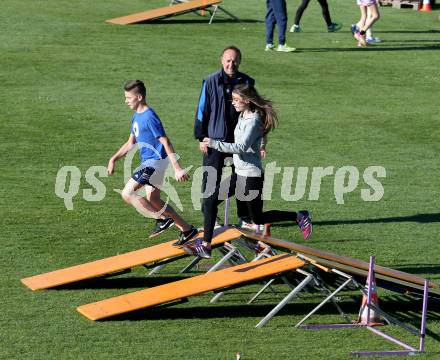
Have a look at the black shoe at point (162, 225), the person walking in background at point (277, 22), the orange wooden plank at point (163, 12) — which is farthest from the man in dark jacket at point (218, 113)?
the orange wooden plank at point (163, 12)

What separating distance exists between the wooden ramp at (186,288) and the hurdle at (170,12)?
18.4 m

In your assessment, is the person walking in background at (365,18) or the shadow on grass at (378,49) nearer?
the person walking in background at (365,18)

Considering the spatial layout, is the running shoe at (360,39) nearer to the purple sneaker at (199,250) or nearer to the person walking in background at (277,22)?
the person walking in background at (277,22)

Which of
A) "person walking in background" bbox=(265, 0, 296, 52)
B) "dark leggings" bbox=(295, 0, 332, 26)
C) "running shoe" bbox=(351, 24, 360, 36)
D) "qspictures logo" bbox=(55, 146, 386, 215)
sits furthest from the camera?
"dark leggings" bbox=(295, 0, 332, 26)

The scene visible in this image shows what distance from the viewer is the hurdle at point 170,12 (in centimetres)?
2769

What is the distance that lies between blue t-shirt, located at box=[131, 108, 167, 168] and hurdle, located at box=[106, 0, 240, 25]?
16408 millimetres

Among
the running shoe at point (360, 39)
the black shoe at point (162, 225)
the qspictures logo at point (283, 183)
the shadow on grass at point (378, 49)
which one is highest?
the running shoe at point (360, 39)

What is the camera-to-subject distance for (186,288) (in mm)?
9742

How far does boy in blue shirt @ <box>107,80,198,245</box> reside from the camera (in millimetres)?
11344

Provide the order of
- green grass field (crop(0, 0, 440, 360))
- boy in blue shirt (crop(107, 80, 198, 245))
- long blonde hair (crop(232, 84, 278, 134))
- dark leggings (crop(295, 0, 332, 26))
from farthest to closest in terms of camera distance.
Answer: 1. dark leggings (crop(295, 0, 332, 26))
2. boy in blue shirt (crop(107, 80, 198, 245))
3. long blonde hair (crop(232, 84, 278, 134))
4. green grass field (crop(0, 0, 440, 360))

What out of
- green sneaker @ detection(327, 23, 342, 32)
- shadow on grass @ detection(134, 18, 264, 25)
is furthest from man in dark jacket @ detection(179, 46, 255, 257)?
shadow on grass @ detection(134, 18, 264, 25)

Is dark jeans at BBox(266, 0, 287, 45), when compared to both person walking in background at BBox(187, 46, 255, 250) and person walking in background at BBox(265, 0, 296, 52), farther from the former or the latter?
person walking in background at BBox(187, 46, 255, 250)

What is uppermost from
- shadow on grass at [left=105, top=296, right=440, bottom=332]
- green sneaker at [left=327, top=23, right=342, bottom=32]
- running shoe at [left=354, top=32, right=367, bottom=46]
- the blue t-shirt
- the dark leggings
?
the dark leggings

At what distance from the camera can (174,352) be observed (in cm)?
901
